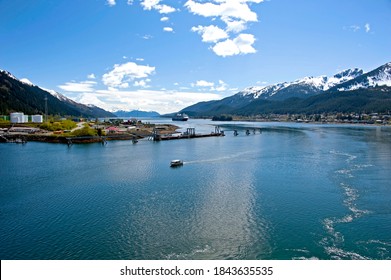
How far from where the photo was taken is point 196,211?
19.0m

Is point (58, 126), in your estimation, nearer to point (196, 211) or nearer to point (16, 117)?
point (16, 117)

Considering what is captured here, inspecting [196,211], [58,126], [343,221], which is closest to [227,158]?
[196,211]

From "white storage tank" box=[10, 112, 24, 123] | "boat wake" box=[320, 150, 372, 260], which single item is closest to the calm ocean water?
"boat wake" box=[320, 150, 372, 260]

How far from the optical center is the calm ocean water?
1426 cm

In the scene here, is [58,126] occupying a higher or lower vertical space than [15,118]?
lower

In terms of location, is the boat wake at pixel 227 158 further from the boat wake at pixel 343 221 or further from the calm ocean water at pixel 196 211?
the boat wake at pixel 343 221

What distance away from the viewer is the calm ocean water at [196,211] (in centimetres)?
1426

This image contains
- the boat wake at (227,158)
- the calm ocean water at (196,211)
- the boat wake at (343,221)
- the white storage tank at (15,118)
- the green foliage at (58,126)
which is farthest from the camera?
the white storage tank at (15,118)

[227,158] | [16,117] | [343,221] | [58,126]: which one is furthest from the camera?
[16,117]

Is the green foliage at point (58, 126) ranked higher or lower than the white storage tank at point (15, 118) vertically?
lower

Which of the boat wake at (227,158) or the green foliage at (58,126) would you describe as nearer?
the boat wake at (227,158)

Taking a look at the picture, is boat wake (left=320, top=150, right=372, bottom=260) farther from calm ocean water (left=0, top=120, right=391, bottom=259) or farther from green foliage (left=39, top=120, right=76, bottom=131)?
green foliage (left=39, top=120, right=76, bottom=131)

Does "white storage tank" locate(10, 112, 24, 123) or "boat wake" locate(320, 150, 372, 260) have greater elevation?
"white storage tank" locate(10, 112, 24, 123)

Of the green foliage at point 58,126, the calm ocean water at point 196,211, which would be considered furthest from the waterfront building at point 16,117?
the calm ocean water at point 196,211
